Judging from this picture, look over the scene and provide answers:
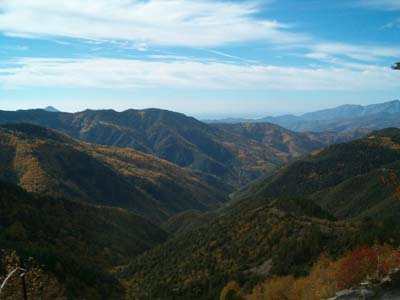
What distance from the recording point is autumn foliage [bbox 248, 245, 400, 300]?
3319 cm

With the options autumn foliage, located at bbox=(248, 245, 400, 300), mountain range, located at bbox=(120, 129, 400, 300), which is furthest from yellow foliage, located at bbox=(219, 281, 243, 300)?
mountain range, located at bbox=(120, 129, 400, 300)

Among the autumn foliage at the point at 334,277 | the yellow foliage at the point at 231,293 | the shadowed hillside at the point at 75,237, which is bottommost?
the shadowed hillside at the point at 75,237

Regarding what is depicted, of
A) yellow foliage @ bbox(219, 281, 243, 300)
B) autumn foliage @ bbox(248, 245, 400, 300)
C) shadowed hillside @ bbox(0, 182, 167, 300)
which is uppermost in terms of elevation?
autumn foliage @ bbox(248, 245, 400, 300)

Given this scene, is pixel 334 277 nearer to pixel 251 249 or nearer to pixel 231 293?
pixel 231 293

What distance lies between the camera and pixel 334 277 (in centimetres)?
3747

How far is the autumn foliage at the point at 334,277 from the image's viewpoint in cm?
3319

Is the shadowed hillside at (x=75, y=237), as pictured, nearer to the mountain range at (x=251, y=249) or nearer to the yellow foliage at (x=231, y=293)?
the mountain range at (x=251, y=249)

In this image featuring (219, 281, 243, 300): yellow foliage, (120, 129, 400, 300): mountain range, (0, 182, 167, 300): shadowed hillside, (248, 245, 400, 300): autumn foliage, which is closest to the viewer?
(248, 245, 400, 300): autumn foliage

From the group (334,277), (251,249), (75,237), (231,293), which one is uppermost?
(334,277)

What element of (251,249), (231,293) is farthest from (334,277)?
(251,249)

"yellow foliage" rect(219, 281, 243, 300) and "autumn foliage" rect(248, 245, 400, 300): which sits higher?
"autumn foliage" rect(248, 245, 400, 300)

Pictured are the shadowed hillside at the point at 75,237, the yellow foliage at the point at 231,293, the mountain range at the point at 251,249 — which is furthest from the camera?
the shadowed hillside at the point at 75,237

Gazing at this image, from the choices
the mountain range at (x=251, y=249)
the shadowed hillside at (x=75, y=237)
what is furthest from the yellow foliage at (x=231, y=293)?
the shadowed hillside at (x=75, y=237)

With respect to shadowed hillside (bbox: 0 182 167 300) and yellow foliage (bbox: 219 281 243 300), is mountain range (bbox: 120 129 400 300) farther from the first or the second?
shadowed hillside (bbox: 0 182 167 300)
